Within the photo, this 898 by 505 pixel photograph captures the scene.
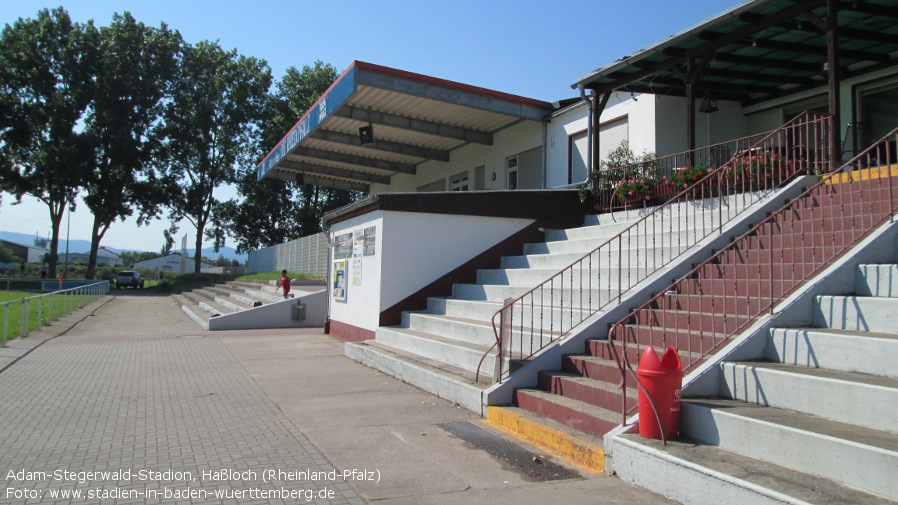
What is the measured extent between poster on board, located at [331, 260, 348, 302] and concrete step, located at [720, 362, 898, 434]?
1053 cm

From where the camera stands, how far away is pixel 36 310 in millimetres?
17375

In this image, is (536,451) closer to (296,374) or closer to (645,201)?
(296,374)

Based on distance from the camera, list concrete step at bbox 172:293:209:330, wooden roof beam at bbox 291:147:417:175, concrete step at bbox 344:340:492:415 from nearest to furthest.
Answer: concrete step at bbox 344:340:492:415 < concrete step at bbox 172:293:209:330 < wooden roof beam at bbox 291:147:417:175

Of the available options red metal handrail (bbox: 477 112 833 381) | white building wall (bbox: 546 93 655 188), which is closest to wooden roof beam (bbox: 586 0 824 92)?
white building wall (bbox: 546 93 655 188)

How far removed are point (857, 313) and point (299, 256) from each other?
90.4 feet

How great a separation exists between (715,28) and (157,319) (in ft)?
69.3

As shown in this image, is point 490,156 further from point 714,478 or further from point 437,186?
point 714,478

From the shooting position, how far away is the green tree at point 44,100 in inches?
1678

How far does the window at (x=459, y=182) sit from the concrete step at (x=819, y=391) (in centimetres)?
1652

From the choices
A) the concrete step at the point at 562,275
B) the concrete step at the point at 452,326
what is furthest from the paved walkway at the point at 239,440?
the concrete step at the point at 562,275

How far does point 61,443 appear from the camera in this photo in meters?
5.83

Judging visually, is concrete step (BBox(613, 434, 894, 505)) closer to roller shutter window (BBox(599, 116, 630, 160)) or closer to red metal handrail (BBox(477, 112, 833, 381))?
red metal handrail (BBox(477, 112, 833, 381))

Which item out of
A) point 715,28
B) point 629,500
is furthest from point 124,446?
point 715,28

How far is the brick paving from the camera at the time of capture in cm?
460
